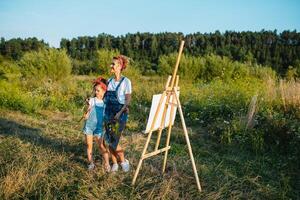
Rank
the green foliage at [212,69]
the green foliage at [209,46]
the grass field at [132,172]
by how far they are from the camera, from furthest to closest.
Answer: the green foliage at [209,46]
the green foliage at [212,69]
the grass field at [132,172]

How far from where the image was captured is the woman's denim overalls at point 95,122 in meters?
5.16

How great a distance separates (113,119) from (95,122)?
36 centimetres

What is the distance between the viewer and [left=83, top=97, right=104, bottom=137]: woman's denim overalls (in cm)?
516

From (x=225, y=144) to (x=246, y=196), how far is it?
2681 mm

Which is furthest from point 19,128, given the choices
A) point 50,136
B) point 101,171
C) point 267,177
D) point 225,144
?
point 267,177

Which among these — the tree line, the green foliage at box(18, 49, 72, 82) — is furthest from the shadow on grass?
the tree line

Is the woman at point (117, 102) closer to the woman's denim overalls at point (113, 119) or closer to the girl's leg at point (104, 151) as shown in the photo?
the woman's denim overalls at point (113, 119)

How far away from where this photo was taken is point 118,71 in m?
5.02

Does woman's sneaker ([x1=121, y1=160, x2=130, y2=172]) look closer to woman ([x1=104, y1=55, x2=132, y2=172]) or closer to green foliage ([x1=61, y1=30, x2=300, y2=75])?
woman ([x1=104, y1=55, x2=132, y2=172])

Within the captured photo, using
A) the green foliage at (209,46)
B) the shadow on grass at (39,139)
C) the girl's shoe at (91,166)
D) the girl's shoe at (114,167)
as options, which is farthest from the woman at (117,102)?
the green foliage at (209,46)

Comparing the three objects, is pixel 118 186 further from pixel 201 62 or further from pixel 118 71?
pixel 201 62

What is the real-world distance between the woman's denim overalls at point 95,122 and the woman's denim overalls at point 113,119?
0.11 meters

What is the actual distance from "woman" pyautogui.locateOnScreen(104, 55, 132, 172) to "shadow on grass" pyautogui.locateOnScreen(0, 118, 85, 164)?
0.98 metres

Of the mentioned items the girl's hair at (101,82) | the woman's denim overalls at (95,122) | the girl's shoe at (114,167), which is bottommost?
the girl's shoe at (114,167)
